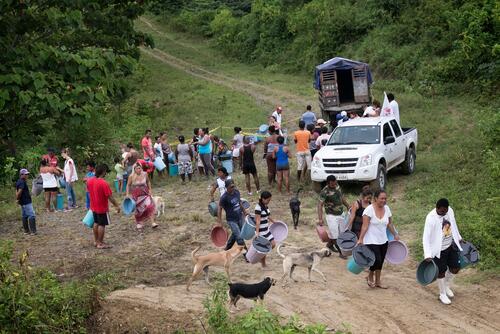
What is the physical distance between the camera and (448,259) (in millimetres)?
9289

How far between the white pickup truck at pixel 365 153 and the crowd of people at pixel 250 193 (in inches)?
32.5

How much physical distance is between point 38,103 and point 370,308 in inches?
209

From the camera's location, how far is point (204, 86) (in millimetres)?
36188

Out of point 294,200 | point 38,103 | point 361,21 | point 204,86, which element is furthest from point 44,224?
point 361,21

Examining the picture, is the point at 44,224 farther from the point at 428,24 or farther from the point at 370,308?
the point at 428,24

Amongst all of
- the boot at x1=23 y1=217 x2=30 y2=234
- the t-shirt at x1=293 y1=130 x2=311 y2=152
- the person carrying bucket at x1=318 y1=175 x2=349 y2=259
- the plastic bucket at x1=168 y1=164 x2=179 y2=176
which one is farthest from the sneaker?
the plastic bucket at x1=168 y1=164 x2=179 y2=176

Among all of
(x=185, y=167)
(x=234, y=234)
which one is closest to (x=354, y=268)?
(x=234, y=234)

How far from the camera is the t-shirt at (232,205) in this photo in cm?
1120

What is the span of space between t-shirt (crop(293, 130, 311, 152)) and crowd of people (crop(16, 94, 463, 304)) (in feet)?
0.08

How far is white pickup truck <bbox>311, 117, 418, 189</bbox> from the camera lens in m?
15.4

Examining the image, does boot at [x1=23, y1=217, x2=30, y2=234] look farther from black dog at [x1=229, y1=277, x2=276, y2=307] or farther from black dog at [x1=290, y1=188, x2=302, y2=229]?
black dog at [x1=229, y1=277, x2=276, y2=307]

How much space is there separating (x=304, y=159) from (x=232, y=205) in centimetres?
609

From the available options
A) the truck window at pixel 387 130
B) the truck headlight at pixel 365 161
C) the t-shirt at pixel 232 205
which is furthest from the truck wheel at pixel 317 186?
the t-shirt at pixel 232 205

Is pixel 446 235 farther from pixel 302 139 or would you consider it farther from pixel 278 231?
pixel 302 139
